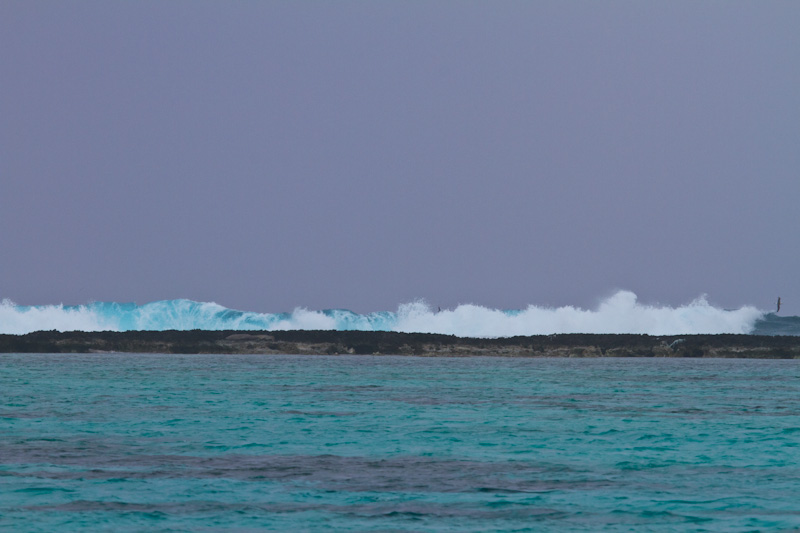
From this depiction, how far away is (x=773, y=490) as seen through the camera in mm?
27578

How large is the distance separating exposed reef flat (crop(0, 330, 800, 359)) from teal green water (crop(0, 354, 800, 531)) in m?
93.4

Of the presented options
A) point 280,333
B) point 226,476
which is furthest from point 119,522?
point 280,333

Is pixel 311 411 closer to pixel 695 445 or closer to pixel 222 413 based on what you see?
pixel 222 413

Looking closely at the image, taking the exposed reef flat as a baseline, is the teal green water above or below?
below

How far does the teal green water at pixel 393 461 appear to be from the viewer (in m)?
23.1

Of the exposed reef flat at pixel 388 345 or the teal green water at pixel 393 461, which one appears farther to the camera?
the exposed reef flat at pixel 388 345

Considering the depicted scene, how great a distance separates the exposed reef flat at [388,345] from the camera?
15650 cm

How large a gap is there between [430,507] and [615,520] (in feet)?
14.3

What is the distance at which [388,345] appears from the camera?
519ft

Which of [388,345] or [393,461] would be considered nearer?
[393,461]

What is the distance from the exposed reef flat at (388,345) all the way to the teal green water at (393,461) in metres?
93.4

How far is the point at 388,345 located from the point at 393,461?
126497 mm

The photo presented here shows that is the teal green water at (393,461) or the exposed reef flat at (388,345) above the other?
the exposed reef flat at (388,345)

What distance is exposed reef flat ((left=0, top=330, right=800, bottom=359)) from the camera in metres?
156
